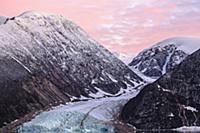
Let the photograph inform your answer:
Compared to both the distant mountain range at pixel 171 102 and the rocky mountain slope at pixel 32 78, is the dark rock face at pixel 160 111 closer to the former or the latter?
the distant mountain range at pixel 171 102

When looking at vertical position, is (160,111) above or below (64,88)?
above

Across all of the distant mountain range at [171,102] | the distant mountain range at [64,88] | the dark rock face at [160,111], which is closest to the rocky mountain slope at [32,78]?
the distant mountain range at [64,88]

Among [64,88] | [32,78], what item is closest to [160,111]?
[32,78]

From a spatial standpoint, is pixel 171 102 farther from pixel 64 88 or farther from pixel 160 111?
pixel 64 88

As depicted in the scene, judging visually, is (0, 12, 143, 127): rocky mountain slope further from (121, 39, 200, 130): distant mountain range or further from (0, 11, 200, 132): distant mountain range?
(121, 39, 200, 130): distant mountain range

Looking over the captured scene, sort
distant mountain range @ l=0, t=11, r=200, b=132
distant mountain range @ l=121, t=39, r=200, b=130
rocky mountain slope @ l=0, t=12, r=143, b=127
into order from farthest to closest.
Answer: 1. rocky mountain slope @ l=0, t=12, r=143, b=127
2. distant mountain range @ l=0, t=11, r=200, b=132
3. distant mountain range @ l=121, t=39, r=200, b=130

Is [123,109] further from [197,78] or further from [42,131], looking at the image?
[42,131]

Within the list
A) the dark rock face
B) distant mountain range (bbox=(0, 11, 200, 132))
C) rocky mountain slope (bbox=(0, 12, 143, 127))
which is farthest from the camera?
rocky mountain slope (bbox=(0, 12, 143, 127))

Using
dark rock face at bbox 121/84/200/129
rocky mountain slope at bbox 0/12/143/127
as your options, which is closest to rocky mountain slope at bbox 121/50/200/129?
dark rock face at bbox 121/84/200/129
